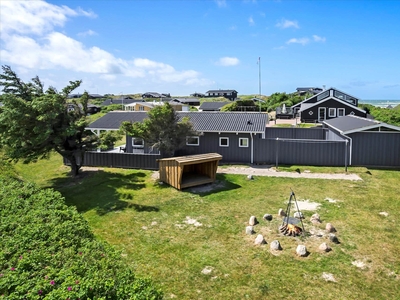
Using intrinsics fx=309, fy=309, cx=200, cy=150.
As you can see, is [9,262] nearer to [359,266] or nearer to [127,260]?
[127,260]

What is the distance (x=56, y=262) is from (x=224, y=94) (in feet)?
383

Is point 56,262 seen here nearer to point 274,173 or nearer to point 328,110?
point 274,173

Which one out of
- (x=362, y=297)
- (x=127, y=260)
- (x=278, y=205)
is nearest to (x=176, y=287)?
(x=127, y=260)

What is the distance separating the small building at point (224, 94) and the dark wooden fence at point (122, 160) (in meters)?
98.7

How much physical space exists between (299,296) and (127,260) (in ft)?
14.6

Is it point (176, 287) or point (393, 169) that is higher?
point (393, 169)

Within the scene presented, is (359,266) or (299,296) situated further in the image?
(359,266)

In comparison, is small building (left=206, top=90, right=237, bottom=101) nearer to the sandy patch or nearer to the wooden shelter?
the wooden shelter

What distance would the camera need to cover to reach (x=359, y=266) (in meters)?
7.82

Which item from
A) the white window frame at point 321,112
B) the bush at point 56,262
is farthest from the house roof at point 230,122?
the white window frame at point 321,112

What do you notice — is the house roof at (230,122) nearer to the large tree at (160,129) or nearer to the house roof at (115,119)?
the large tree at (160,129)

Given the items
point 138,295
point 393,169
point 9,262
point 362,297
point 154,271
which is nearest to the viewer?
point 138,295

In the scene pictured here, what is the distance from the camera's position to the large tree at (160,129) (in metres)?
16.3

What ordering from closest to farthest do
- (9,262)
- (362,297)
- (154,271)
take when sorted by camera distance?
(9,262)
(362,297)
(154,271)
